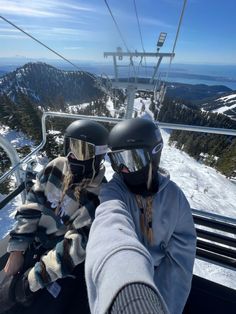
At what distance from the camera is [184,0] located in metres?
5.95

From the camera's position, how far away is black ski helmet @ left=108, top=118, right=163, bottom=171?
1.56 meters

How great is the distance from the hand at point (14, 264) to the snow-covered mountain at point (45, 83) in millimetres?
120715

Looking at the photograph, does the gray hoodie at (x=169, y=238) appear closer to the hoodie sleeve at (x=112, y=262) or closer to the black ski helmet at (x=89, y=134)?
the hoodie sleeve at (x=112, y=262)

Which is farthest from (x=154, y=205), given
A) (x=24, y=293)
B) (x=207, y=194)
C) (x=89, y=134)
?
(x=207, y=194)

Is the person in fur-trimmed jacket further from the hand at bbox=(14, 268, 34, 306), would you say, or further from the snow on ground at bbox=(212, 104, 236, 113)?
the snow on ground at bbox=(212, 104, 236, 113)

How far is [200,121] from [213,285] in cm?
8282

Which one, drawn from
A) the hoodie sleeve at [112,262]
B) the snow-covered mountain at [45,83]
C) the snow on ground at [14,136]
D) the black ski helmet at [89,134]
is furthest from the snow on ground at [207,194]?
the snow-covered mountain at [45,83]

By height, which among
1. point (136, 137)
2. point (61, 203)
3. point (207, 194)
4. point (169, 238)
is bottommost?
point (207, 194)

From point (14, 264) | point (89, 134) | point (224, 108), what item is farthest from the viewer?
point (224, 108)

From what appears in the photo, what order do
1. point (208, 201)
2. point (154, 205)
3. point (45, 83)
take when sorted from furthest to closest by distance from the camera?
point (45, 83), point (208, 201), point (154, 205)

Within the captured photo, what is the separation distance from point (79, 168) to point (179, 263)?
0.95 m

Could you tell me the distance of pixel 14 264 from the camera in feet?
5.94

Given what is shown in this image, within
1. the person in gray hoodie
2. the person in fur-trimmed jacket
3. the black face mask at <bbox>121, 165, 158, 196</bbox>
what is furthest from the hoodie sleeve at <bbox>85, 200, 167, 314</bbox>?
the person in fur-trimmed jacket

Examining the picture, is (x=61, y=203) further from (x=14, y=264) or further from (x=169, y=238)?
(x=169, y=238)
